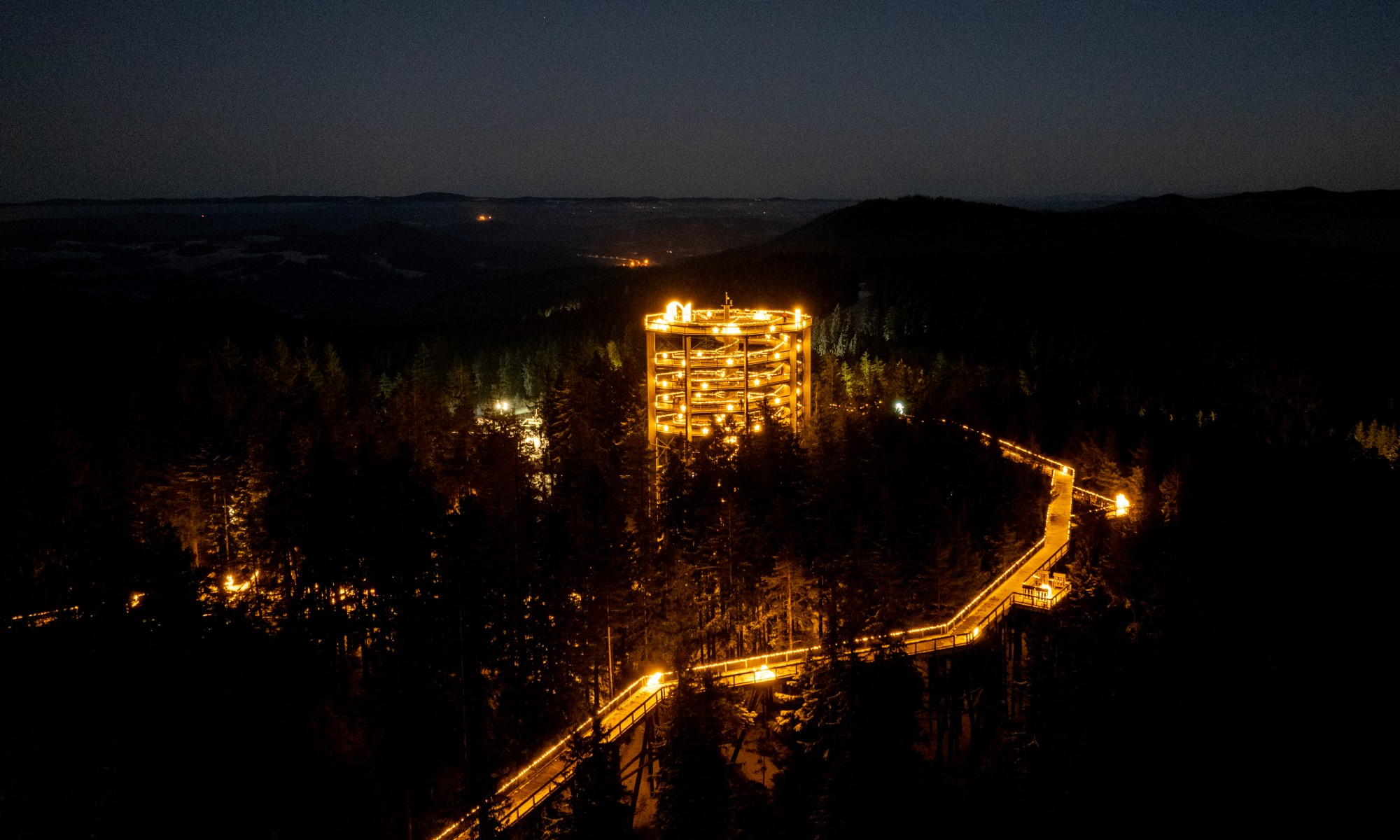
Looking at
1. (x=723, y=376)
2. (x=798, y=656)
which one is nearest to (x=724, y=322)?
(x=723, y=376)

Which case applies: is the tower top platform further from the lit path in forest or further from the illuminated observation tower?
the lit path in forest

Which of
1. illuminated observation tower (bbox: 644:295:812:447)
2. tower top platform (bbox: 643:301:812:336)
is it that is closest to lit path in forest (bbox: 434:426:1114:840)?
illuminated observation tower (bbox: 644:295:812:447)

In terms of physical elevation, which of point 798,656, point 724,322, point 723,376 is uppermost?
point 724,322

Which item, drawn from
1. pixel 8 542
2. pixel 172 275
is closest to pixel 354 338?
pixel 8 542

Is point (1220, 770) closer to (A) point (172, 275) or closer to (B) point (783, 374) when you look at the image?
(B) point (783, 374)

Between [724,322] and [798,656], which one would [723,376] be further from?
[798,656]
